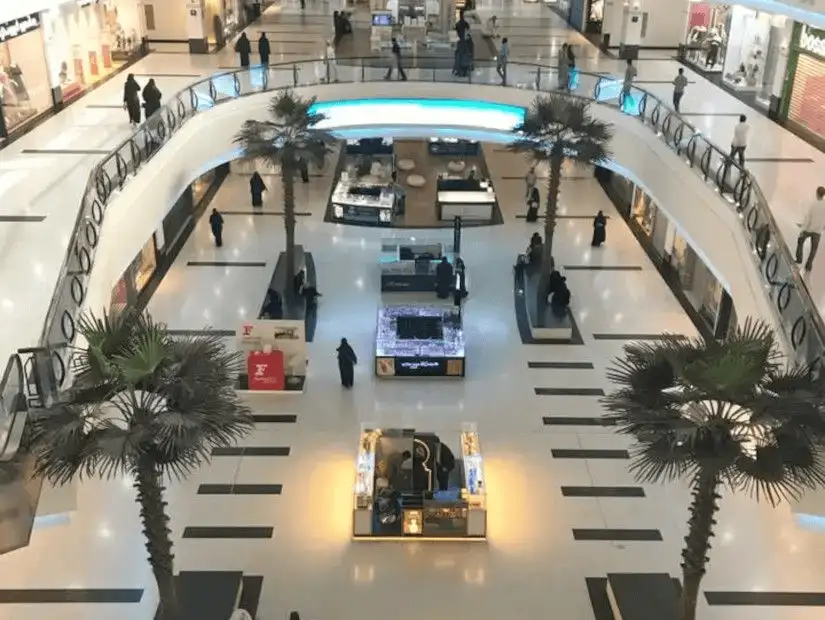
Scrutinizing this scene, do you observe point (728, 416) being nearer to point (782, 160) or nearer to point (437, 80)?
point (782, 160)

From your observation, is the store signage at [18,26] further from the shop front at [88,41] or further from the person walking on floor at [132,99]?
the person walking on floor at [132,99]

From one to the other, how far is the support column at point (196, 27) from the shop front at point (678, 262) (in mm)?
14820

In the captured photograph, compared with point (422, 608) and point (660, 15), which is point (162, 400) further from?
point (660, 15)

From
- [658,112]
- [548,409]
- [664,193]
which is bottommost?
[548,409]

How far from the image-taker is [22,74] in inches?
825

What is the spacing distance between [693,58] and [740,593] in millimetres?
22935

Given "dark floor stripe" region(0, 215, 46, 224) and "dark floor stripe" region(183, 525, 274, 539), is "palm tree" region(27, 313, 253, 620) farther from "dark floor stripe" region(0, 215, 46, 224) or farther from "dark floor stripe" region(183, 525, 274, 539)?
"dark floor stripe" region(0, 215, 46, 224)

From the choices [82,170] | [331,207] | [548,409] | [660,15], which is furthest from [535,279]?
[660,15]

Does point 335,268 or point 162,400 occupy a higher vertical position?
point 162,400

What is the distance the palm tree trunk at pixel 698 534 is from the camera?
8695 mm

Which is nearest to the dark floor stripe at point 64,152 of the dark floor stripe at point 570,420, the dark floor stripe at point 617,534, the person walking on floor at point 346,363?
the person walking on floor at point 346,363

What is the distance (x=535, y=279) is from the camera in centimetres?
2120

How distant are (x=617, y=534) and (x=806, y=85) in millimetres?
14192

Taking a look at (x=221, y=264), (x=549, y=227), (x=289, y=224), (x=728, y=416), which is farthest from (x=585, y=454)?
(x=221, y=264)
